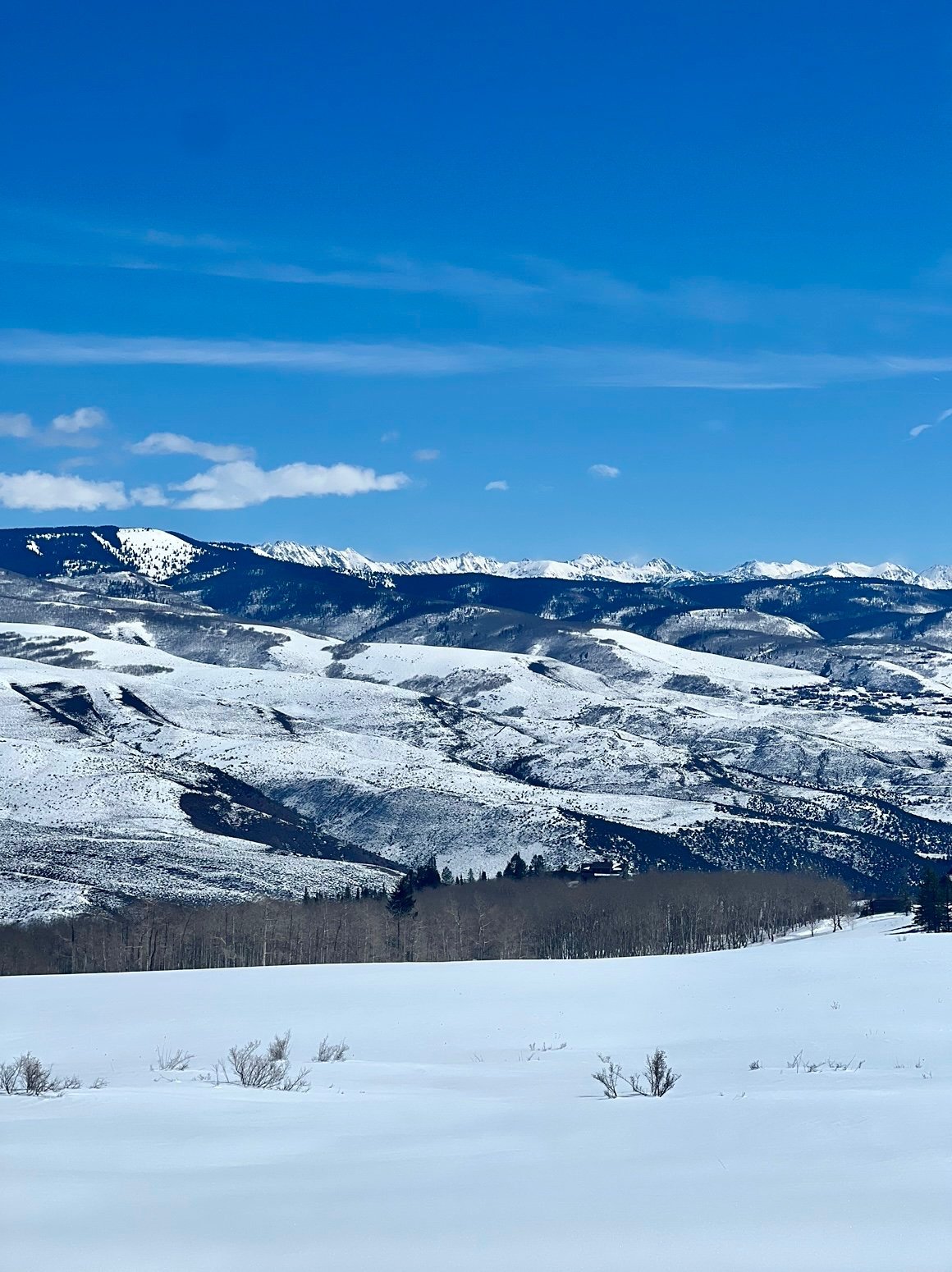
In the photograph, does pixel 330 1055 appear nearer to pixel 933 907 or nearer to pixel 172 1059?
pixel 172 1059

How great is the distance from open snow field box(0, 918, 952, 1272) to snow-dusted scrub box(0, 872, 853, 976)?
53.8 meters

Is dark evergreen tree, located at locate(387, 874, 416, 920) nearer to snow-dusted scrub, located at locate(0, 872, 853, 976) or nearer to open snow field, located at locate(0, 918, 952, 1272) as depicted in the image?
snow-dusted scrub, located at locate(0, 872, 853, 976)

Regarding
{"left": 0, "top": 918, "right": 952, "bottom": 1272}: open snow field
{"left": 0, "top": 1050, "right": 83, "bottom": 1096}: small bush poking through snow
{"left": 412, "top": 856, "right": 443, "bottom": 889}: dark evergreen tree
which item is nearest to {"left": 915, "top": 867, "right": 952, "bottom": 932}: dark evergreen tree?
{"left": 0, "top": 918, "right": 952, "bottom": 1272}: open snow field

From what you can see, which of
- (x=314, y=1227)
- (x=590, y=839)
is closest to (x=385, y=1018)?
(x=314, y=1227)

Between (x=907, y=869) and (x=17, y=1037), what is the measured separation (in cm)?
18032

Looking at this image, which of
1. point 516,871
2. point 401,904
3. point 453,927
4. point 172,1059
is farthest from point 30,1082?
point 516,871

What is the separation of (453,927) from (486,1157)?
8627cm

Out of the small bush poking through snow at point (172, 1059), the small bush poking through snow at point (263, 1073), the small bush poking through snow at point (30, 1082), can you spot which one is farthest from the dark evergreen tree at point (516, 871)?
the small bush poking through snow at point (30, 1082)

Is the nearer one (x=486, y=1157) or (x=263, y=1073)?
(x=486, y=1157)

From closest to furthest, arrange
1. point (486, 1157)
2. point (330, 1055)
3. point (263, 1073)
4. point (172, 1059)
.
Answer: point (486, 1157) → point (263, 1073) → point (172, 1059) → point (330, 1055)

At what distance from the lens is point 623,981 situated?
156ft

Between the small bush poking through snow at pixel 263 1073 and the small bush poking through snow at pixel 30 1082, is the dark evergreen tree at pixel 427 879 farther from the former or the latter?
the small bush poking through snow at pixel 30 1082

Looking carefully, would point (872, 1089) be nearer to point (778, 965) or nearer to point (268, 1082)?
point (268, 1082)

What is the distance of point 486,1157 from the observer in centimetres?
1464
